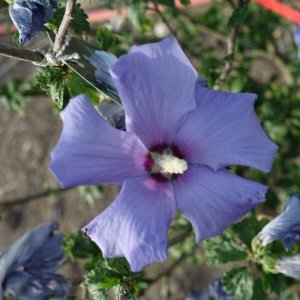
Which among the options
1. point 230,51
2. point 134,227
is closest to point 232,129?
point 134,227

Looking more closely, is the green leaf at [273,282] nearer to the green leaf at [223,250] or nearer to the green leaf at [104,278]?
the green leaf at [223,250]

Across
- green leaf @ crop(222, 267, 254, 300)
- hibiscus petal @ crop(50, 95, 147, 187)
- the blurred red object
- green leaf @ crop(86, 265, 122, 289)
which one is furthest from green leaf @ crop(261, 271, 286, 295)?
the blurred red object

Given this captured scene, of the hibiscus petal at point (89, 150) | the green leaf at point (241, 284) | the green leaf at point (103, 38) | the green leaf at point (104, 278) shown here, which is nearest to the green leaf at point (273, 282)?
the green leaf at point (241, 284)

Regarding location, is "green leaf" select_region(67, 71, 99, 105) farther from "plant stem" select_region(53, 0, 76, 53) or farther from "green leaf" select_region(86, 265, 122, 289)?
"green leaf" select_region(86, 265, 122, 289)

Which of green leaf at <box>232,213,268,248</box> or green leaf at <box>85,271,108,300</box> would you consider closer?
green leaf at <box>85,271,108,300</box>

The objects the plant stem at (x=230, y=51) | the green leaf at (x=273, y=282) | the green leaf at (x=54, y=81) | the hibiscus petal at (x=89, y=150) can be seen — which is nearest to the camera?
the hibiscus petal at (x=89, y=150)

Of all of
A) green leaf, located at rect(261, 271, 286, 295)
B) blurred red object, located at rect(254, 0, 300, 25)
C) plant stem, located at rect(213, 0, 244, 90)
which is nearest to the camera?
green leaf, located at rect(261, 271, 286, 295)

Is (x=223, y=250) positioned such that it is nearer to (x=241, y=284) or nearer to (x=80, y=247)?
(x=241, y=284)

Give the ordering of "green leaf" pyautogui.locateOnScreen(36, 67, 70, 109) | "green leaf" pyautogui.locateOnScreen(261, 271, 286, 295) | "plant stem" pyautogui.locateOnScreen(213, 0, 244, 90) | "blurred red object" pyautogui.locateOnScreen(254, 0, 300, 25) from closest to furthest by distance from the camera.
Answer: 1. "green leaf" pyautogui.locateOnScreen(36, 67, 70, 109)
2. "green leaf" pyautogui.locateOnScreen(261, 271, 286, 295)
3. "plant stem" pyautogui.locateOnScreen(213, 0, 244, 90)
4. "blurred red object" pyautogui.locateOnScreen(254, 0, 300, 25)
